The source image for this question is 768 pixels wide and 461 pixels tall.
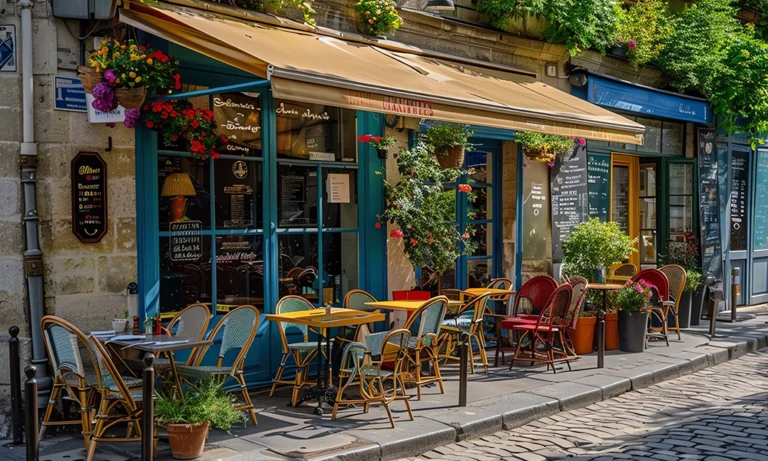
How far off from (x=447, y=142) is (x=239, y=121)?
8.34 ft

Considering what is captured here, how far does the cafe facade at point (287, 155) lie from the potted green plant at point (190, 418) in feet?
4.84

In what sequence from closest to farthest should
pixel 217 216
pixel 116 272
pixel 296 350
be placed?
pixel 116 272 < pixel 296 350 < pixel 217 216

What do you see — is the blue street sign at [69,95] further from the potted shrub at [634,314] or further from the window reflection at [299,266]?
the potted shrub at [634,314]

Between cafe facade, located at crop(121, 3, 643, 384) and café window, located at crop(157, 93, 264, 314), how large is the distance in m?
0.01

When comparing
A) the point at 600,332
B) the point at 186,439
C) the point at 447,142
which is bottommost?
the point at 186,439

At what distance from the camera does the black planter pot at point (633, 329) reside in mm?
10477

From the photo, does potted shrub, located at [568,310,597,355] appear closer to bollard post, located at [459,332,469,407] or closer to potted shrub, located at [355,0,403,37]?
bollard post, located at [459,332,469,407]

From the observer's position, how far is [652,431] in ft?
23.0

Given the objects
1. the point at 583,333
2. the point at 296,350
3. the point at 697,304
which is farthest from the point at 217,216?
the point at 697,304

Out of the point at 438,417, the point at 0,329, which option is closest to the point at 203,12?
the point at 0,329

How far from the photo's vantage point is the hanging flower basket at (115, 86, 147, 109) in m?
6.80

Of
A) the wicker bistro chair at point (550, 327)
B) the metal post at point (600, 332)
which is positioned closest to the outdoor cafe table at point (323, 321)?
the wicker bistro chair at point (550, 327)

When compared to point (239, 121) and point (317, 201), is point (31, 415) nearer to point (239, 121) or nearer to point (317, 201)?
point (239, 121)

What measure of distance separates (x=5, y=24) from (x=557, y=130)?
5.32 metres
